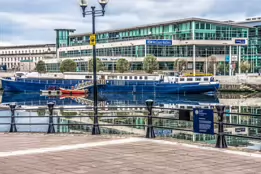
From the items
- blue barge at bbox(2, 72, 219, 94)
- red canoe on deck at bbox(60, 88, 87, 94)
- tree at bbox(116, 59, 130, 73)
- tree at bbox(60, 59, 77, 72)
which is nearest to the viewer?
blue barge at bbox(2, 72, 219, 94)

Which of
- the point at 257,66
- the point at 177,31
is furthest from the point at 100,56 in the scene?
the point at 257,66

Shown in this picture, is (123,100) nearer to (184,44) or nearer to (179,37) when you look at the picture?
(184,44)

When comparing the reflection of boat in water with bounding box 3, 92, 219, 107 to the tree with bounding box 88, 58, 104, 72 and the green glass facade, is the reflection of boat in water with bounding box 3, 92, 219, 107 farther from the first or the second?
the green glass facade

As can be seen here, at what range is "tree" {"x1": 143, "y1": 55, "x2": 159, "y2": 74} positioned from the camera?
360 feet

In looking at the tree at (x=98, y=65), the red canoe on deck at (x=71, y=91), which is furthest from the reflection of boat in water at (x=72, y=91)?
the tree at (x=98, y=65)

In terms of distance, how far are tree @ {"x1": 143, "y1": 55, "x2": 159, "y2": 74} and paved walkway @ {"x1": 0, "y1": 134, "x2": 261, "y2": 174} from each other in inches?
3709

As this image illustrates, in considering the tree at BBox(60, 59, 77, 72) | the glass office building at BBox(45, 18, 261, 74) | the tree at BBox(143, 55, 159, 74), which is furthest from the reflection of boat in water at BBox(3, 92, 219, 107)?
the tree at BBox(60, 59, 77, 72)

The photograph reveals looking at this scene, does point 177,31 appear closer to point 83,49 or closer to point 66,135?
point 83,49

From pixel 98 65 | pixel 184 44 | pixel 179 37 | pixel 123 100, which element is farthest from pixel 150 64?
pixel 123 100

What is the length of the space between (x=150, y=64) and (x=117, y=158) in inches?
3868

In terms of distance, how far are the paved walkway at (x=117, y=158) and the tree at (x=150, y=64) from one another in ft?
309

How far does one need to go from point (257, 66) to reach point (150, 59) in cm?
4321

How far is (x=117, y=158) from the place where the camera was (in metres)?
11.9

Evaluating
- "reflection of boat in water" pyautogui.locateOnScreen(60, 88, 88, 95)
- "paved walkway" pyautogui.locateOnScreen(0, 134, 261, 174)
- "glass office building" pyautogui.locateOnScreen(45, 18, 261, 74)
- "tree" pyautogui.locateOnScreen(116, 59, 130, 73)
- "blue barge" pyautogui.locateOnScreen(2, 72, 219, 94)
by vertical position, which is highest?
"glass office building" pyautogui.locateOnScreen(45, 18, 261, 74)
